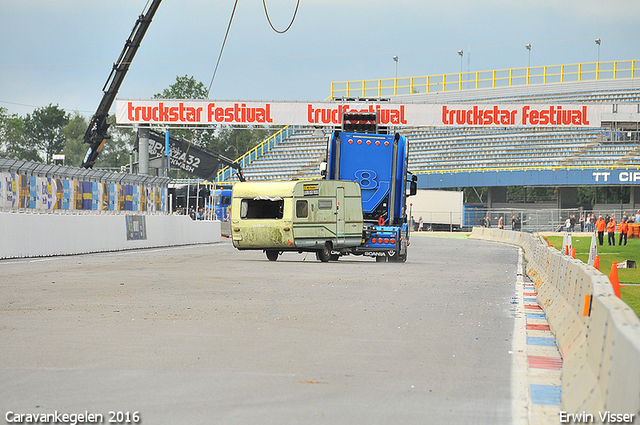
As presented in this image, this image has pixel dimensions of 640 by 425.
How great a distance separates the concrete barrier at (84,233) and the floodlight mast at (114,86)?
11173 mm

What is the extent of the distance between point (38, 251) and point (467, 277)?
11.5 m

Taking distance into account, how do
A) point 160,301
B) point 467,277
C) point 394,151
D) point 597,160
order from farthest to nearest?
point 597,160, point 394,151, point 467,277, point 160,301

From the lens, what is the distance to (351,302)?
1230 centimetres

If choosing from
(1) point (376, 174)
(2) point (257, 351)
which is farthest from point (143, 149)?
(2) point (257, 351)

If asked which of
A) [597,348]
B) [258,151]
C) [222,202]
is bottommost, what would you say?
[597,348]

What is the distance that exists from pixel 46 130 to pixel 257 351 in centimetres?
13136

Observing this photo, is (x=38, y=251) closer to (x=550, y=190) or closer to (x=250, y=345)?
(x=250, y=345)

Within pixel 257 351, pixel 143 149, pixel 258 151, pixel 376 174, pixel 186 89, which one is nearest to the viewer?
pixel 257 351

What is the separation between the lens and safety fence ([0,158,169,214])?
22298 millimetres

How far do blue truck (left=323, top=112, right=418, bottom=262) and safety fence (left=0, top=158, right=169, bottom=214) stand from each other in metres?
7.53

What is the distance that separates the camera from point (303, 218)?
23.4m

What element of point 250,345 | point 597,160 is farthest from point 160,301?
point 597,160

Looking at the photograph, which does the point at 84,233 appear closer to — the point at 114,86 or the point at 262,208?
the point at 262,208

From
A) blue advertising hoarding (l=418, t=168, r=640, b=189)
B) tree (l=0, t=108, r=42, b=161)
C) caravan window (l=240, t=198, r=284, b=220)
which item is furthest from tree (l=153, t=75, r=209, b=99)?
caravan window (l=240, t=198, r=284, b=220)
